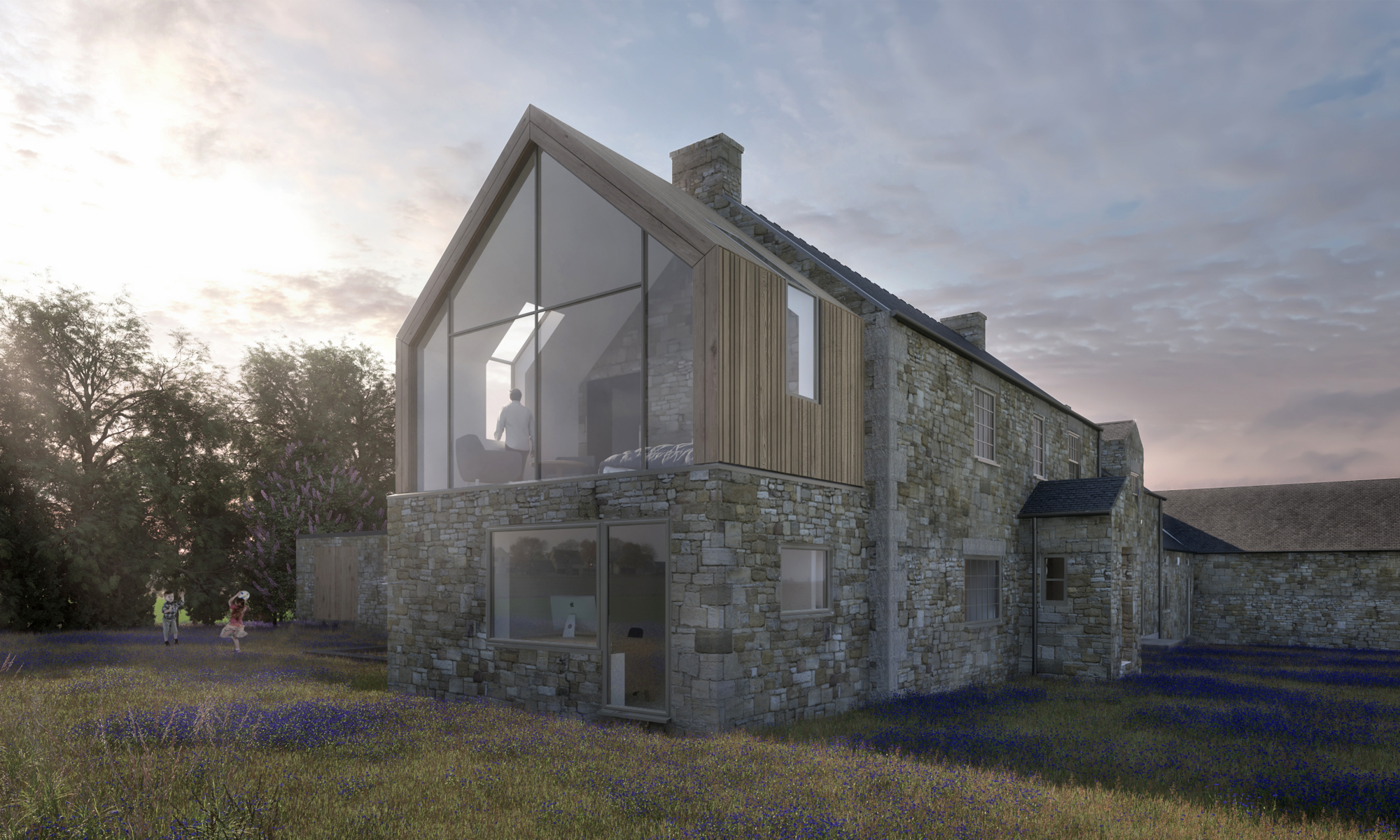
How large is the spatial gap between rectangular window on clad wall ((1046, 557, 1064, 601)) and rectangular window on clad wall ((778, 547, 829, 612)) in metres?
8.12

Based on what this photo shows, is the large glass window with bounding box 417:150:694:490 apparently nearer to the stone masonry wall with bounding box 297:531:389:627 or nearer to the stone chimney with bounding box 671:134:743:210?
the stone chimney with bounding box 671:134:743:210

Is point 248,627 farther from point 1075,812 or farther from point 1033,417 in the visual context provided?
point 1075,812

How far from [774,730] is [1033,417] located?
12640 millimetres

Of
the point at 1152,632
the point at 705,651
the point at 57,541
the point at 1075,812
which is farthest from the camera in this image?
the point at 1152,632

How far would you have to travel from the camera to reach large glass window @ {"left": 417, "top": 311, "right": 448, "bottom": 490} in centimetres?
1404

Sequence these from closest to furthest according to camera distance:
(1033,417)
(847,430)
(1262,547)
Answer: (847,430) → (1033,417) → (1262,547)

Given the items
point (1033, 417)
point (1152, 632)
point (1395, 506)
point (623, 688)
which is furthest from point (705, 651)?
point (1395, 506)

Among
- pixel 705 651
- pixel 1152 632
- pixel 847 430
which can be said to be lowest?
pixel 1152 632

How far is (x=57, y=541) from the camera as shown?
2495 cm

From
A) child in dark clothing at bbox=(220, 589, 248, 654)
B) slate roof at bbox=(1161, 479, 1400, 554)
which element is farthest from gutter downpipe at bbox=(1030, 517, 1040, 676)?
child in dark clothing at bbox=(220, 589, 248, 654)

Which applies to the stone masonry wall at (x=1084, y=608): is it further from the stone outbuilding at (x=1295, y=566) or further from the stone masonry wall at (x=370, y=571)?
the stone masonry wall at (x=370, y=571)

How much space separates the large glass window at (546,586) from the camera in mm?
11531

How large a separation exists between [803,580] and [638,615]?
98.3 inches

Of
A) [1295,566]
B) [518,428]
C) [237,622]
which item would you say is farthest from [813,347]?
[1295,566]
